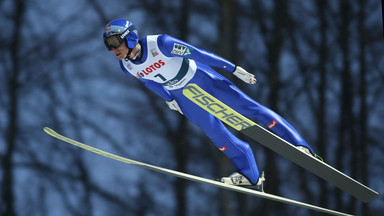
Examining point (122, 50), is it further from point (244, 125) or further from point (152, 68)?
point (244, 125)

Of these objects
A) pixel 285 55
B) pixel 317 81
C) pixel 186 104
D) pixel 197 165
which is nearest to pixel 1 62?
pixel 197 165

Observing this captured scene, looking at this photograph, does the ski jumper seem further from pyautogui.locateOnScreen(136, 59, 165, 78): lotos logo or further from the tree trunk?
the tree trunk

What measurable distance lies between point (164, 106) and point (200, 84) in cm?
249

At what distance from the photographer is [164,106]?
6.64 m

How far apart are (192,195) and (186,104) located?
249 cm

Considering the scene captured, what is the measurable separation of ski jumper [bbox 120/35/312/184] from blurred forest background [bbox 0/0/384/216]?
7.25ft

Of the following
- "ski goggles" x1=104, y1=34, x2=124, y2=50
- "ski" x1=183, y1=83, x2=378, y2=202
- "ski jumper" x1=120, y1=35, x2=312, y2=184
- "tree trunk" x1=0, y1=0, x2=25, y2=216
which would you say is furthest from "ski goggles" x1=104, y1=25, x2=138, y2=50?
"tree trunk" x1=0, y1=0, x2=25, y2=216

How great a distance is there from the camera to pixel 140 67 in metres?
4.08

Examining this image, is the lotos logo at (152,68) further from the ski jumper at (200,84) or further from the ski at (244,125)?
the ski at (244,125)

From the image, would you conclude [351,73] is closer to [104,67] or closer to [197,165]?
[197,165]

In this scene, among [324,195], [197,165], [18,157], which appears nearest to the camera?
[18,157]

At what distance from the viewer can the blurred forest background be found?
20.5 feet

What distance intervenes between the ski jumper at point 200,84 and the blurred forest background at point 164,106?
2.21 meters

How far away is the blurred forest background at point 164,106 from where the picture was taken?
20.5 feet
